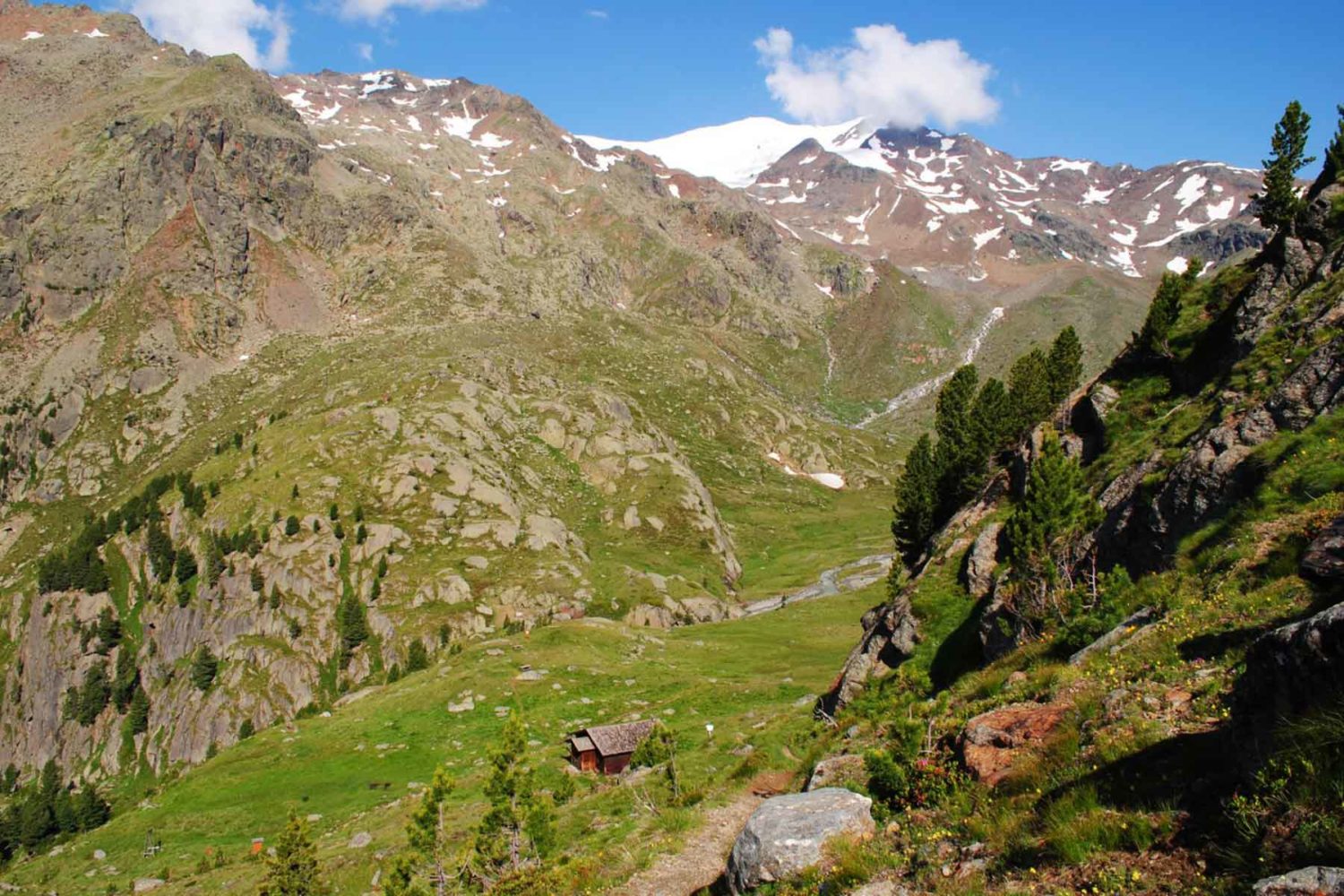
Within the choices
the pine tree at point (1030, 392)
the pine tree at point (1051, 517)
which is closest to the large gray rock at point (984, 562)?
the pine tree at point (1051, 517)

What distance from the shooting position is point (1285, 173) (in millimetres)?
46312

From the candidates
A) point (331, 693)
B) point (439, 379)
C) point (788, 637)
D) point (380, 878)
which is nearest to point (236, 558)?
point (331, 693)

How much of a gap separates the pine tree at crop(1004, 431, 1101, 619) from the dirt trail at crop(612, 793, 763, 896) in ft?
49.5

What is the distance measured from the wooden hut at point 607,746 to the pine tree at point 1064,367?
51.4 metres

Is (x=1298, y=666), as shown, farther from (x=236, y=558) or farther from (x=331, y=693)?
(x=236, y=558)

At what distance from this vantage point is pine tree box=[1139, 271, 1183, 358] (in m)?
46.4

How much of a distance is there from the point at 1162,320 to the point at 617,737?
154ft

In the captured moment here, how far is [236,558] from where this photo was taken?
12281 cm

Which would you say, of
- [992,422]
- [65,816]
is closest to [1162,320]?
[992,422]

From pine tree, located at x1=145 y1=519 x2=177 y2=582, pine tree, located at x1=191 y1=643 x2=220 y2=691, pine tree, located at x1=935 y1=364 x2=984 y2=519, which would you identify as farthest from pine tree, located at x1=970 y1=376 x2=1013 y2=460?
pine tree, located at x1=145 y1=519 x2=177 y2=582

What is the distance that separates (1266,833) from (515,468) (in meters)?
157

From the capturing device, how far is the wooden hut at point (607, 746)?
53.2 meters

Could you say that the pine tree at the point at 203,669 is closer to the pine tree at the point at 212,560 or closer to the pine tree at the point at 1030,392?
the pine tree at the point at 212,560

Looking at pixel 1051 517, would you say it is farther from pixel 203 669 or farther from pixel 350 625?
pixel 203 669
